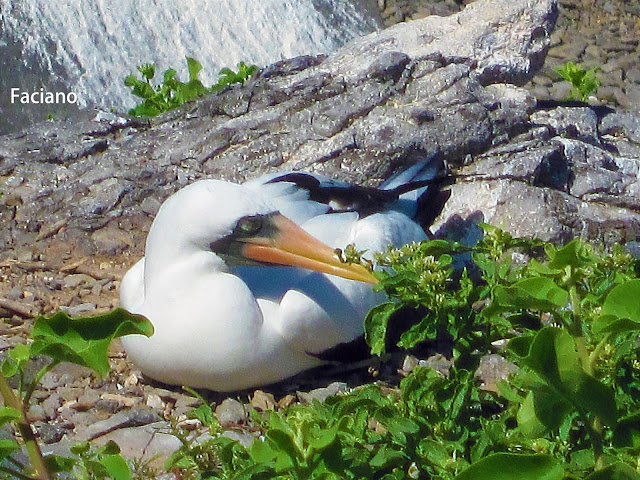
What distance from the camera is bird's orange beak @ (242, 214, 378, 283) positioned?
330cm

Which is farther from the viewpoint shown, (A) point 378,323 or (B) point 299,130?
(B) point 299,130

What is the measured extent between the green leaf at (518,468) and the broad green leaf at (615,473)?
7.8 inches

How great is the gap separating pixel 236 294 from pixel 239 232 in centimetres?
21

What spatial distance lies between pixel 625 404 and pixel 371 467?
0.59m

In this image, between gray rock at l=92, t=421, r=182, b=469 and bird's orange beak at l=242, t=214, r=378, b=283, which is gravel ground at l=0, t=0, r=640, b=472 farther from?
bird's orange beak at l=242, t=214, r=378, b=283

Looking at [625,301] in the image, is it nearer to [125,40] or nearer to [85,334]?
[85,334]

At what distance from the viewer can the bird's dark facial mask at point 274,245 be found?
3.31 meters

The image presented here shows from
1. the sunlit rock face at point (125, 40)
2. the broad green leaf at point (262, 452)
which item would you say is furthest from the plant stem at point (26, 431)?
the sunlit rock face at point (125, 40)

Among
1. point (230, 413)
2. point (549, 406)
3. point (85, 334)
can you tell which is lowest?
point (230, 413)

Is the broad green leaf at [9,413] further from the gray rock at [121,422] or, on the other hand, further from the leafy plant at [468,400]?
the gray rock at [121,422]

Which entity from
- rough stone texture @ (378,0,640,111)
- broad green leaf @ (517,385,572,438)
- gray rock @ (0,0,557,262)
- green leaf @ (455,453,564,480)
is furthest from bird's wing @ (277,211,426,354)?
rough stone texture @ (378,0,640,111)

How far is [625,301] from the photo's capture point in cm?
158

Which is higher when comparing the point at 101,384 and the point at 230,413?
the point at 101,384

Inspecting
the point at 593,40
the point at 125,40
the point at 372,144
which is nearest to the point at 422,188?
the point at 372,144
